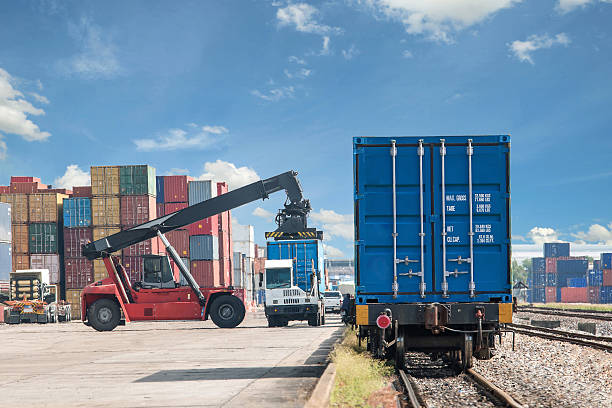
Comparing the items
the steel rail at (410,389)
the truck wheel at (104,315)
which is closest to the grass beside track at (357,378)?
the steel rail at (410,389)

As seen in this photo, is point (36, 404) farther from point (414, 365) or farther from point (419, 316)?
point (414, 365)

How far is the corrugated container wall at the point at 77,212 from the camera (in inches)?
1948

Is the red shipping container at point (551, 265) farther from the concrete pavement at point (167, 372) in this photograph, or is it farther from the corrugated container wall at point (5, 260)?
the concrete pavement at point (167, 372)

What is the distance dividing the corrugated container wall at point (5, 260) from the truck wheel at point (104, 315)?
2042cm

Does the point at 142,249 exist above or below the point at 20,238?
below

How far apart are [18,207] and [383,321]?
4666 centimetres

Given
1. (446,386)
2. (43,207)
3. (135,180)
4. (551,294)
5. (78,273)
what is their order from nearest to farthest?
(446,386)
(135,180)
(78,273)
(43,207)
(551,294)

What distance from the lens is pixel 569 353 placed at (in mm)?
15680

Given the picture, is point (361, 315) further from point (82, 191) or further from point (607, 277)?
point (607, 277)

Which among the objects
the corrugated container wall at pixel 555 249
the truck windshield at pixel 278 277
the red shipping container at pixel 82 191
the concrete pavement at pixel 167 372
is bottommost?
the corrugated container wall at pixel 555 249

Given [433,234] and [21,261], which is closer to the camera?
[433,234]

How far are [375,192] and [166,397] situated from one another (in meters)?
4.41

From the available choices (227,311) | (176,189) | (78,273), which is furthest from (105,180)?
(227,311)

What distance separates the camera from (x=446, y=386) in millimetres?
10234
